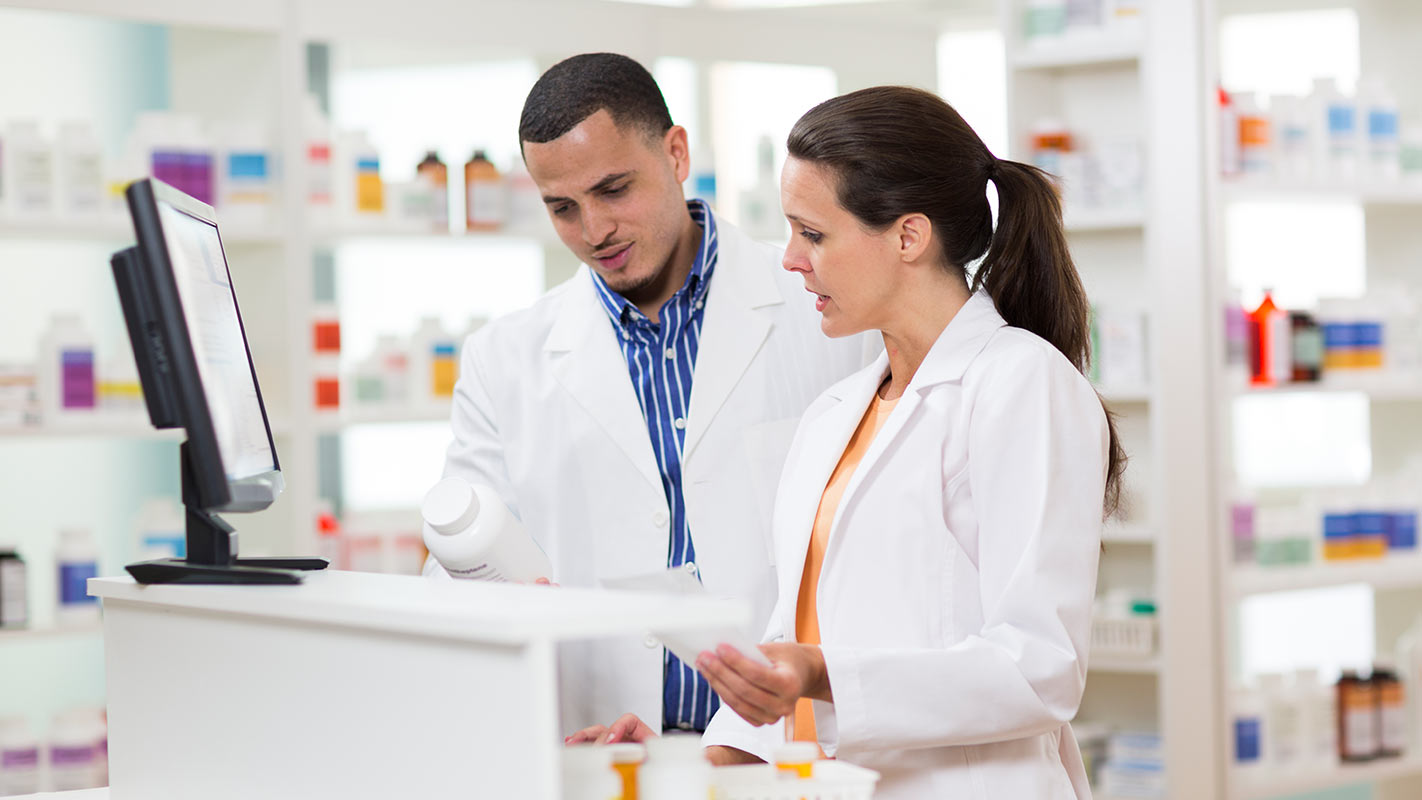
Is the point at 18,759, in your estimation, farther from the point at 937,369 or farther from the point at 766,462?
the point at 937,369

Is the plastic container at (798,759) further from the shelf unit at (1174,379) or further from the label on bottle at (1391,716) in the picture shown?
the label on bottle at (1391,716)

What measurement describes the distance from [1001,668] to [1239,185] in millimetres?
2614

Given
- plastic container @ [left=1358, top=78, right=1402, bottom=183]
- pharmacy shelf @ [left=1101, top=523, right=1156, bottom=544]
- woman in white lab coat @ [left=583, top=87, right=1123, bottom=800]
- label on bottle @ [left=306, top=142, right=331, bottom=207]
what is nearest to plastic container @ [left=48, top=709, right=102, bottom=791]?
label on bottle @ [left=306, top=142, right=331, bottom=207]

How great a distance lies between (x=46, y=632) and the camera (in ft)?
10.6

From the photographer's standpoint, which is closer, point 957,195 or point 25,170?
point 957,195

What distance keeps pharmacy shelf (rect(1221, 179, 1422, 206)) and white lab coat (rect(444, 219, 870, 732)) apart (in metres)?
1.91

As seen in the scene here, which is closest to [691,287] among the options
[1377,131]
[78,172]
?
[78,172]

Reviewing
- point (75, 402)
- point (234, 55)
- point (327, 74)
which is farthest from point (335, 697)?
point (327, 74)

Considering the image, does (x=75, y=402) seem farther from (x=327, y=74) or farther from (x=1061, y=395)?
(x=1061, y=395)

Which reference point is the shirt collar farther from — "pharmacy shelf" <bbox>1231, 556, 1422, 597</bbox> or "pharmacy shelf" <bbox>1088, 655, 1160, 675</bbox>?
"pharmacy shelf" <bbox>1231, 556, 1422, 597</bbox>

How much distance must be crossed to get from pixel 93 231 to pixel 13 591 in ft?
2.64

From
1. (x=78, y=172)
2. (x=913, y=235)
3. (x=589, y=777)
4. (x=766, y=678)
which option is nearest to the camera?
(x=589, y=777)

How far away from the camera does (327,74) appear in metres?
4.61

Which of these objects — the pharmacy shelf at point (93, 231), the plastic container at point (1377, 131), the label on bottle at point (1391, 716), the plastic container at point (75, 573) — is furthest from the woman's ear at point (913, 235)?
the label on bottle at point (1391, 716)
